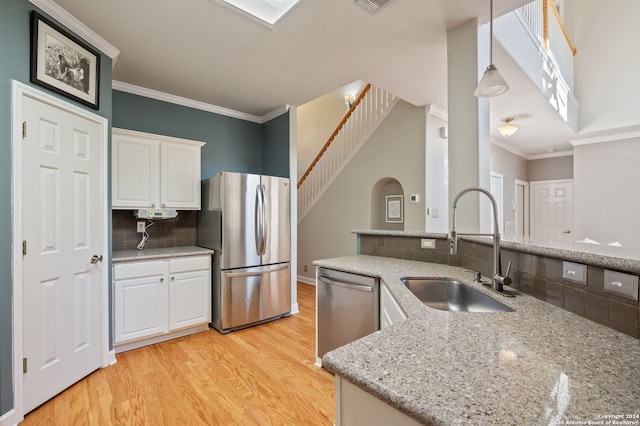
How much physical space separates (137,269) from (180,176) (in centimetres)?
111

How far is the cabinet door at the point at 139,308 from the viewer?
2705 millimetres

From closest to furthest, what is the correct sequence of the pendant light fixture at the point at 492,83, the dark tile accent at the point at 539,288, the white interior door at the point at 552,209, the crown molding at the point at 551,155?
1. the dark tile accent at the point at 539,288
2. the pendant light fixture at the point at 492,83
3. the white interior door at the point at 552,209
4. the crown molding at the point at 551,155

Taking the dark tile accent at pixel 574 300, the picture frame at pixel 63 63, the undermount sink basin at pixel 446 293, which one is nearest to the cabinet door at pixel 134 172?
the picture frame at pixel 63 63

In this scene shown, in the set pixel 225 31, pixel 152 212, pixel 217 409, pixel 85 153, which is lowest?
pixel 217 409

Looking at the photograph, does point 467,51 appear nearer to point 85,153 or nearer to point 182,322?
point 85,153

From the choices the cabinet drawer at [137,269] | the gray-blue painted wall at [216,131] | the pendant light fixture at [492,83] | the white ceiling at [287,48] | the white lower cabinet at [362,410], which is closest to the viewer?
the white lower cabinet at [362,410]

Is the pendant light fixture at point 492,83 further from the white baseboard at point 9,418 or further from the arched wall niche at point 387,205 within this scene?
the white baseboard at point 9,418

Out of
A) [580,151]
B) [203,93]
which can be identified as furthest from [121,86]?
[580,151]

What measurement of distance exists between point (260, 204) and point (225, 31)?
176 centimetres

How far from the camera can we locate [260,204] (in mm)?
3449

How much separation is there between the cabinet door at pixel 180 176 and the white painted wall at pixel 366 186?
253cm

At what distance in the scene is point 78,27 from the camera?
223cm

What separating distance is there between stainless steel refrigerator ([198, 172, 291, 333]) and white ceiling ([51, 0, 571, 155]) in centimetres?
111

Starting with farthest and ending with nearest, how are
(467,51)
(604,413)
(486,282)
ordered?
1. (467,51)
2. (486,282)
3. (604,413)
